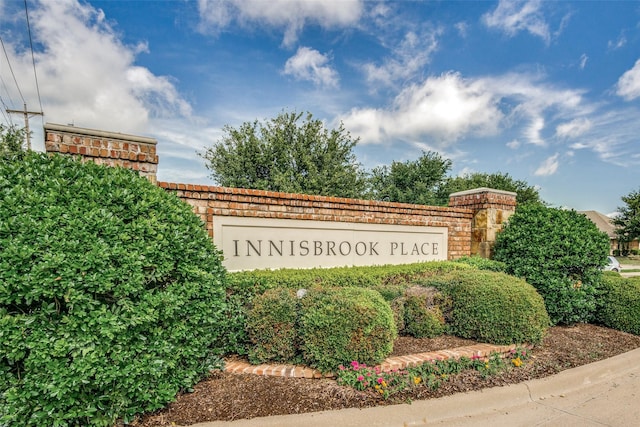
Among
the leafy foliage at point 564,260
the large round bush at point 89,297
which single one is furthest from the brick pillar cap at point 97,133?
the leafy foliage at point 564,260

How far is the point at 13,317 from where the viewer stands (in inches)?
96.3

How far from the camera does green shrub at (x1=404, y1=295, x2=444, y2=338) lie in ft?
15.6

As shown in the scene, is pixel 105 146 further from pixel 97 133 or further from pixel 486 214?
pixel 486 214

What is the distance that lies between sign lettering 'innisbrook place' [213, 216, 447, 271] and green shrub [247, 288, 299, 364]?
1349mm

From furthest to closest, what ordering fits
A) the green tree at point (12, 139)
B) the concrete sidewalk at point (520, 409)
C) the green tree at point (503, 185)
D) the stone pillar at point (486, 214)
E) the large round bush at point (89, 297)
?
1. the green tree at point (503, 185)
2. the green tree at point (12, 139)
3. the stone pillar at point (486, 214)
4. the concrete sidewalk at point (520, 409)
5. the large round bush at point (89, 297)

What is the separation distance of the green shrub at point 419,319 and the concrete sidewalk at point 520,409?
1.27m

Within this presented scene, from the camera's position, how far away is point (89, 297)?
2.56 metres

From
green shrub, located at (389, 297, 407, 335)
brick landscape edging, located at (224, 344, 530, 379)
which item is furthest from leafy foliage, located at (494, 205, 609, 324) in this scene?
green shrub, located at (389, 297, 407, 335)

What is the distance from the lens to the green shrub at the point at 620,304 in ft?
18.8

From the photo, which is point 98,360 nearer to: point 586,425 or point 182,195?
point 182,195

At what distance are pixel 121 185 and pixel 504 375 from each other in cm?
417

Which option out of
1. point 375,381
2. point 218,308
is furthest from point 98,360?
point 375,381

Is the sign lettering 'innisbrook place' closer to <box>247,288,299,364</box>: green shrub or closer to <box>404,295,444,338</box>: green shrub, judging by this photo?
<box>247,288,299,364</box>: green shrub

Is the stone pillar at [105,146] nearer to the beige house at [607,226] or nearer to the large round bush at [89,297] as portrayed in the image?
the large round bush at [89,297]
